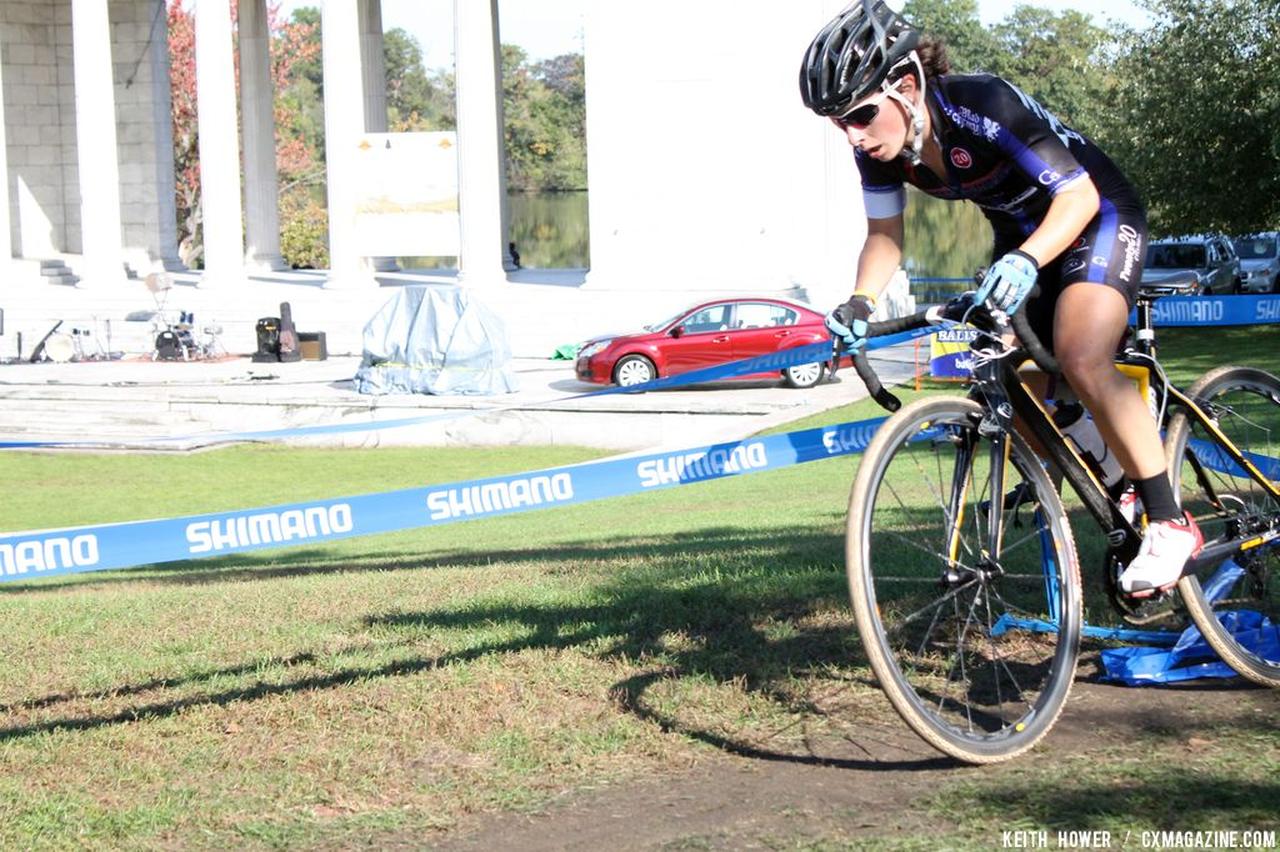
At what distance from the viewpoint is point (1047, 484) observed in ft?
15.7

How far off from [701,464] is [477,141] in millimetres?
36348

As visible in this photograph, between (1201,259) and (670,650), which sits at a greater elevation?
(1201,259)

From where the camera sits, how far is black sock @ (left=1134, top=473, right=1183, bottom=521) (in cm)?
481

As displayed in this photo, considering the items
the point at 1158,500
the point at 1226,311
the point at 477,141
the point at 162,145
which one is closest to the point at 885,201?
the point at 1158,500

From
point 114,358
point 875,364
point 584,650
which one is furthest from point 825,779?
point 114,358

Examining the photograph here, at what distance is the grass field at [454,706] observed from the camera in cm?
423

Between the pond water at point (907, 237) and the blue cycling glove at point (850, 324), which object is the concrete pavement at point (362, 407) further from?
the blue cycling glove at point (850, 324)

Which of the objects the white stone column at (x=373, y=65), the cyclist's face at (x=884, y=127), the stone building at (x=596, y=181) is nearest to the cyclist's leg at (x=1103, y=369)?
the cyclist's face at (x=884, y=127)

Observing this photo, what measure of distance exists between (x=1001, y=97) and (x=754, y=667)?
204 centimetres

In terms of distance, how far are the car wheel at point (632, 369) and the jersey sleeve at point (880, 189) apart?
86.4 ft

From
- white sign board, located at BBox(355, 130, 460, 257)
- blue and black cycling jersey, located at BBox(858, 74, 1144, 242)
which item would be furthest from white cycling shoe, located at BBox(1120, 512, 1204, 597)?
white sign board, located at BBox(355, 130, 460, 257)

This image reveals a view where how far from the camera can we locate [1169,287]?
229 inches

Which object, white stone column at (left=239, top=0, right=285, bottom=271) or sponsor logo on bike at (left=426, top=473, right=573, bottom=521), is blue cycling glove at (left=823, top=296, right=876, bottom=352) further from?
white stone column at (left=239, top=0, right=285, bottom=271)

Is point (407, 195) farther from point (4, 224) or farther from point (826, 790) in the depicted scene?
point (826, 790)
